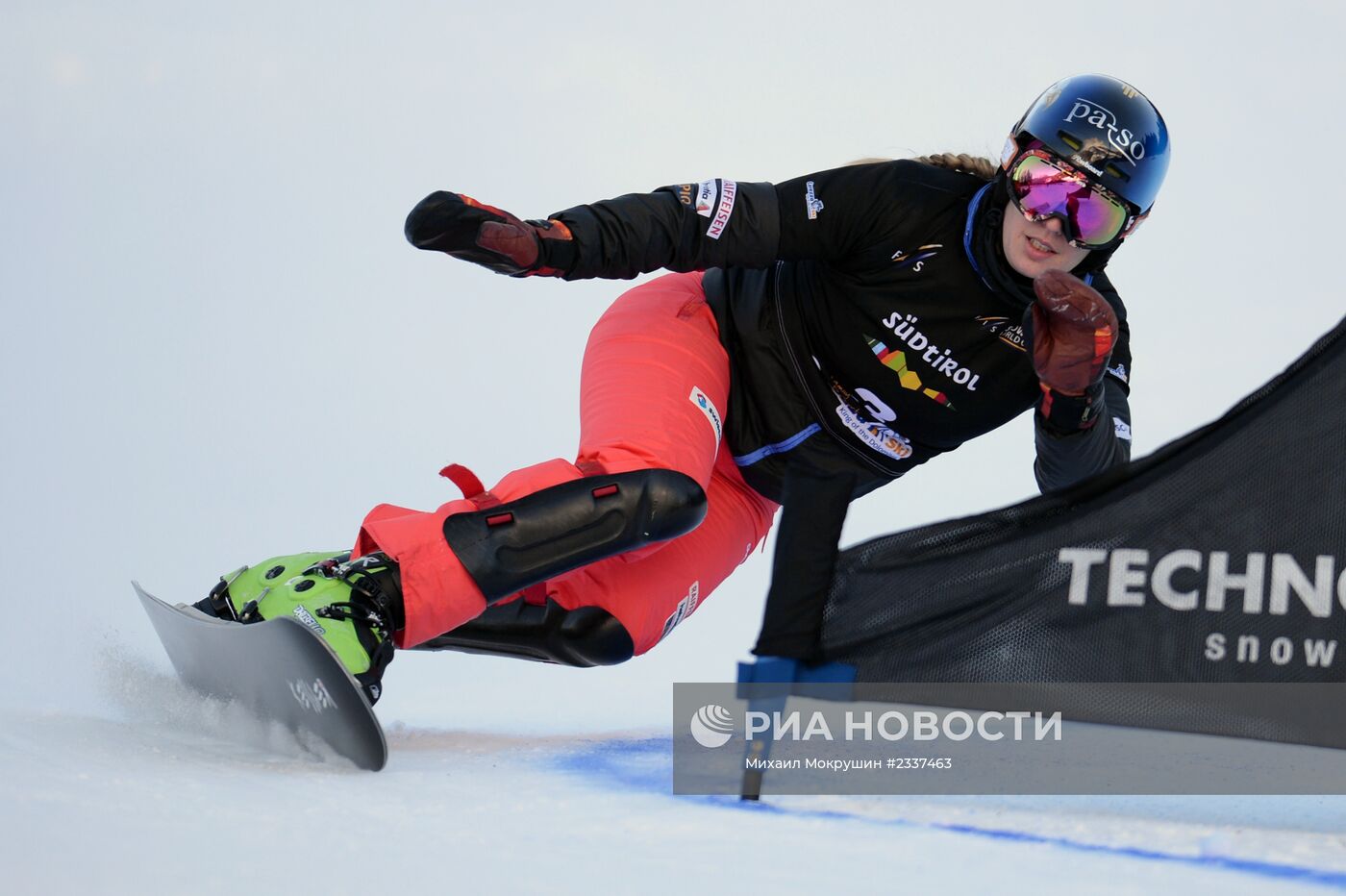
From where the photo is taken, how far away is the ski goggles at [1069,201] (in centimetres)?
222

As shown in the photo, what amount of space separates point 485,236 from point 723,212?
472 millimetres

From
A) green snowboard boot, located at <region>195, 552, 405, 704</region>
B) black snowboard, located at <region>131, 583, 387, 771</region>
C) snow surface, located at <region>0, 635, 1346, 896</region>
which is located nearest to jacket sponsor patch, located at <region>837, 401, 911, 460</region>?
snow surface, located at <region>0, 635, 1346, 896</region>

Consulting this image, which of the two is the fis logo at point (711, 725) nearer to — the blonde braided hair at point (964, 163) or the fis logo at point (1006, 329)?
the fis logo at point (1006, 329)

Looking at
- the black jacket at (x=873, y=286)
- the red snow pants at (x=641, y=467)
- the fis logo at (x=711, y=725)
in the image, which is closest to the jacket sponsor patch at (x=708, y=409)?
the red snow pants at (x=641, y=467)

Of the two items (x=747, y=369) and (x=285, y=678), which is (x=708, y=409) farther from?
(x=285, y=678)

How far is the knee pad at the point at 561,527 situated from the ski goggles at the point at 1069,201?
0.77m

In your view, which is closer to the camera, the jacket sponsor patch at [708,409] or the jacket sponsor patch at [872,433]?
the jacket sponsor patch at [708,409]

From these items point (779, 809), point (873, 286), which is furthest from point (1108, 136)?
point (779, 809)

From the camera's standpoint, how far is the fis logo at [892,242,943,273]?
2.41 meters

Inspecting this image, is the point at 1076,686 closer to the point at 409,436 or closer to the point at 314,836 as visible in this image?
the point at 314,836

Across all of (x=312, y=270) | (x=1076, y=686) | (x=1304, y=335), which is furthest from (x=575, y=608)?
(x=1304, y=335)

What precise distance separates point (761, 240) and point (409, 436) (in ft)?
8.65

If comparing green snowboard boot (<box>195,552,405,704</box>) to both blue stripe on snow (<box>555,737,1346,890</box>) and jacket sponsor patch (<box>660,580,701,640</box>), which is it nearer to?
blue stripe on snow (<box>555,737,1346,890</box>)

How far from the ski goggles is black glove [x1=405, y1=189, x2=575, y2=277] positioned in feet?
2.59
